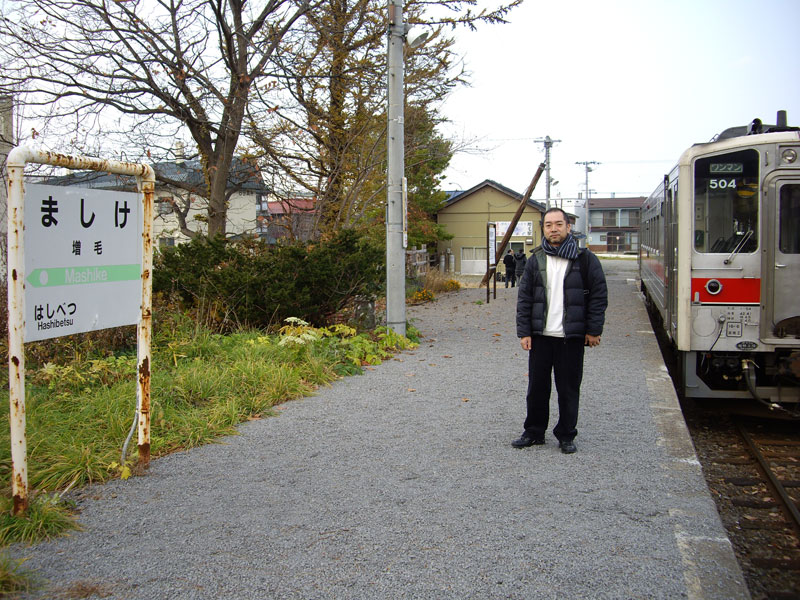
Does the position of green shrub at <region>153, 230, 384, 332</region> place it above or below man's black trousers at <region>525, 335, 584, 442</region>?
above

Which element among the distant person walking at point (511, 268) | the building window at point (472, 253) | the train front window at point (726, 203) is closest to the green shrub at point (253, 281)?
the train front window at point (726, 203)

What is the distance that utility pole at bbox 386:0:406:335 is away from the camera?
11.7 metres

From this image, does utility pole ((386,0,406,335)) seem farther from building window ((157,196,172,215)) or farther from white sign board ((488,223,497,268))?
white sign board ((488,223,497,268))

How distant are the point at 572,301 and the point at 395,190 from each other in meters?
6.58

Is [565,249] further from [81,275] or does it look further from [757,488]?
[81,275]

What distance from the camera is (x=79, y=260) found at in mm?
4660

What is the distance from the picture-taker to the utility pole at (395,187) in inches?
461

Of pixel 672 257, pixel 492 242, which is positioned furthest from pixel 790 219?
Answer: pixel 492 242

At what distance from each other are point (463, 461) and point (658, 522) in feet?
5.36

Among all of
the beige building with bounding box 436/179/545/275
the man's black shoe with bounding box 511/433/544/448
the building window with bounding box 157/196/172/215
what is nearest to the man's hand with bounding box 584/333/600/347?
the man's black shoe with bounding box 511/433/544/448

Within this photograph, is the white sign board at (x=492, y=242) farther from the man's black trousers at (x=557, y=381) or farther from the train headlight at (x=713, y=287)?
the man's black trousers at (x=557, y=381)

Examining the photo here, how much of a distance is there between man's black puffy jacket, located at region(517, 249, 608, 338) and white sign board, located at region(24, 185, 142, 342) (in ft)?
9.32

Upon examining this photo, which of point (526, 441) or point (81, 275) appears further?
point (526, 441)

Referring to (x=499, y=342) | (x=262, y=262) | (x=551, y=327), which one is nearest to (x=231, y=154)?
(x=262, y=262)
